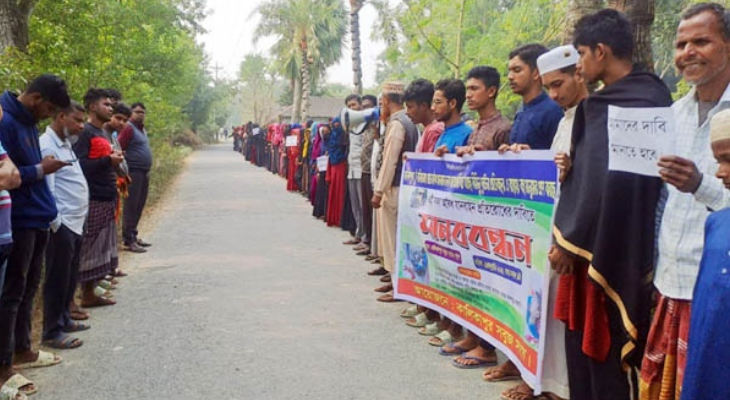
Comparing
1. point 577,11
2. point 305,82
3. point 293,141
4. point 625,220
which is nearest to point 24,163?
point 625,220

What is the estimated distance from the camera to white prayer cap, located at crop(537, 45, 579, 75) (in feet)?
11.6

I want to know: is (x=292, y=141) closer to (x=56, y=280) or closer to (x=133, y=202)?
(x=133, y=202)

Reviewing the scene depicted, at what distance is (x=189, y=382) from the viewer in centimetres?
411

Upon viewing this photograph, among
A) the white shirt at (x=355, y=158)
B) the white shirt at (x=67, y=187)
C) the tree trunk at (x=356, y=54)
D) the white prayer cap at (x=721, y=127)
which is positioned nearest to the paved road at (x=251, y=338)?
the white shirt at (x=67, y=187)

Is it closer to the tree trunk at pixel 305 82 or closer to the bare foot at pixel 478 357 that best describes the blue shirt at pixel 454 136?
the bare foot at pixel 478 357

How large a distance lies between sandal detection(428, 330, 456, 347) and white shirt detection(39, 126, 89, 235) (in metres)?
2.88

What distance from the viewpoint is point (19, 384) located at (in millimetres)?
3871

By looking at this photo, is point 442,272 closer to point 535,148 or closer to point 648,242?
point 535,148

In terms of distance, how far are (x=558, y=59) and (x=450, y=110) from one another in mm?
1692

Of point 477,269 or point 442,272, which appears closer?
point 477,269

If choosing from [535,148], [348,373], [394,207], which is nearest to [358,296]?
[394,207]

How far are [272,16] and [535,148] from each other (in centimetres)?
3389

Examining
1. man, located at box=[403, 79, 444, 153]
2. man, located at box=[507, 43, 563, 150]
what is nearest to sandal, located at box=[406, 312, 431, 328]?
man, located at box=[403, 79, 444, 153]

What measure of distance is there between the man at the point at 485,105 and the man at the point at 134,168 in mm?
5349
